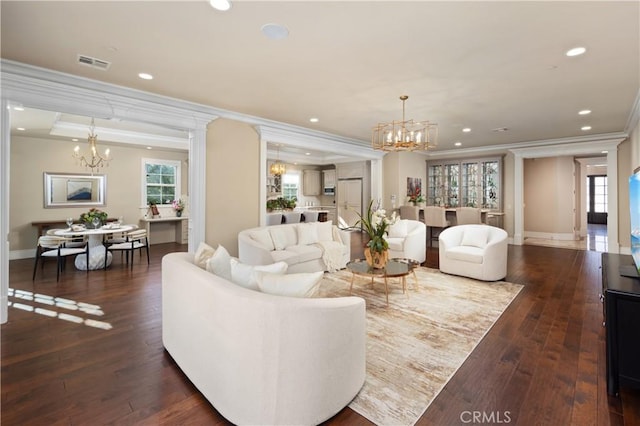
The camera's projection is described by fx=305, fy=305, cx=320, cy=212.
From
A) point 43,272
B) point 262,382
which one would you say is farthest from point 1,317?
point 262,382

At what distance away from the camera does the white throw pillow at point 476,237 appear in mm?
5121

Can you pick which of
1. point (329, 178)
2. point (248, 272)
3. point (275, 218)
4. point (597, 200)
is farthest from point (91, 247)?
point (597, 200)

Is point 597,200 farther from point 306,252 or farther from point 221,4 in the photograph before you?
point 221,4

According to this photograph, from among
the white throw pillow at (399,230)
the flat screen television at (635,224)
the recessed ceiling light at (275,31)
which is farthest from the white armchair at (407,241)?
the recessed ceiling light at (275,31)

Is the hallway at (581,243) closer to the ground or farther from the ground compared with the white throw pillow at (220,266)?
closer to the ground

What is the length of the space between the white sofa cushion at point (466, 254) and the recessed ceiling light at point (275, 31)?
4.07 metres

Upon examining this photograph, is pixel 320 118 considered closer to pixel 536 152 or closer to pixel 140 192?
pixel 140 192

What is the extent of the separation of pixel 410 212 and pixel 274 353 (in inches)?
283

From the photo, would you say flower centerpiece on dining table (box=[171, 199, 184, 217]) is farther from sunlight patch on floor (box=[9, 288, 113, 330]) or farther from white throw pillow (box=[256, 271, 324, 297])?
white throw pillow (box=[256, 271, 324, 297])

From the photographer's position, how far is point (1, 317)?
10.5ft

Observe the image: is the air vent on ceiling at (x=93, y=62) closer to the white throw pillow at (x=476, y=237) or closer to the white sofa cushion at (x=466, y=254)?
the white sofa cushion at (x=466, y=254)

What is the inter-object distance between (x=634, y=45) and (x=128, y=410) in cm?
498

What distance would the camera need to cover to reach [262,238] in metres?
4.89

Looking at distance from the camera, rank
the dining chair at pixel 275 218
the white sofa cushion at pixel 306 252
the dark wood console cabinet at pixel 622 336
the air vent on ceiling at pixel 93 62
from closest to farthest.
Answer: the dark wood console cabinet at pixel 622 336 < the air vent on ceiling at pixel 93 62 < the white sofa cushion at pixel 306 252 < the dining chair at pixel 275 218
